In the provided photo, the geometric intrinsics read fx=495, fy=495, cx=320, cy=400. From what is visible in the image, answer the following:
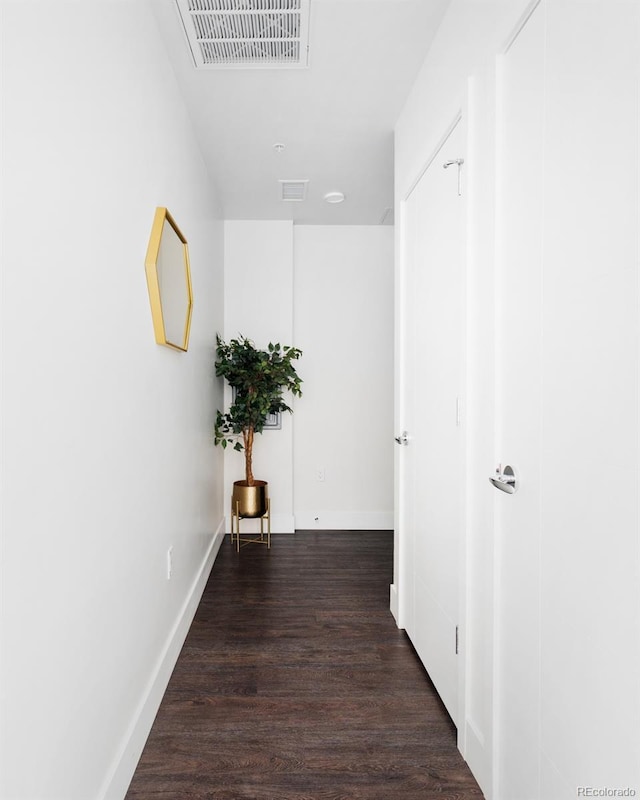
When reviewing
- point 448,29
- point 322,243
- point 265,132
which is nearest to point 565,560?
point 448,29

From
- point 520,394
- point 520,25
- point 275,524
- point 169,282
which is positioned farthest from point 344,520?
point 520,25

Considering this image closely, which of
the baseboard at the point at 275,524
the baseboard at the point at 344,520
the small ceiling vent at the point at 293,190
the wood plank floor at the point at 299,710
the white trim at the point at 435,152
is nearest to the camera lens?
the wood plank floor at the point at 299,710

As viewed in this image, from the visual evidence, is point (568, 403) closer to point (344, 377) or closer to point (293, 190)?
point (293, 190)

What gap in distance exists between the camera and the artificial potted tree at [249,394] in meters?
3.59

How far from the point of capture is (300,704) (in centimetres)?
185

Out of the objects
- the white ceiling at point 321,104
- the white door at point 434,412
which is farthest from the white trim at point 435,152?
the white ceiling at point 321,104

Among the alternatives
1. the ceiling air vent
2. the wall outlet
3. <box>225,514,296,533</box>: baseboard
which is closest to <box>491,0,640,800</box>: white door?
the wall outlet

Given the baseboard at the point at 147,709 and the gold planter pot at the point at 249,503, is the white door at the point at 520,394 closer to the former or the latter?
the baseboard at the point at 147,709

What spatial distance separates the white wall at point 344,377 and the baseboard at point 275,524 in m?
0.14

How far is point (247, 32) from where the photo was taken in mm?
1838

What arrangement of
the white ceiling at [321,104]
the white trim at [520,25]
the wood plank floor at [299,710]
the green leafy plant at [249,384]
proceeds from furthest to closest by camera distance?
the green leafy plant at [249,384] → the white ceiling at [321,104] → the wood plank floor at [299,710] → the white trim at [520,25]

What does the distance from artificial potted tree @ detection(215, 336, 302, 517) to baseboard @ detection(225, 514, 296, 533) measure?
1.18 ft

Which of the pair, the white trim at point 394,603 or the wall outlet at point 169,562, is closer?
the wall outlet at point 169,562

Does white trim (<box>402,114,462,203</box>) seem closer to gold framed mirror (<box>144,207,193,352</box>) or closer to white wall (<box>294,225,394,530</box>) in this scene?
gold framed mirror (<box>144,207,193,352</box>)
